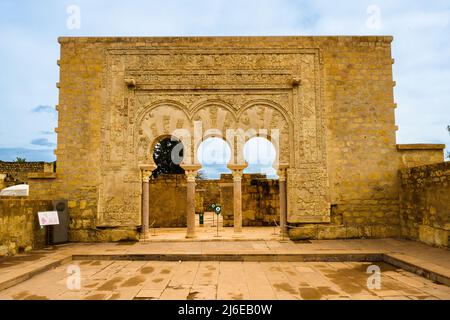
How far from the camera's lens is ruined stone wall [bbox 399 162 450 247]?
7.05 metres

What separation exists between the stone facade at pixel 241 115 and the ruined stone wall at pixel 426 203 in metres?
0.32

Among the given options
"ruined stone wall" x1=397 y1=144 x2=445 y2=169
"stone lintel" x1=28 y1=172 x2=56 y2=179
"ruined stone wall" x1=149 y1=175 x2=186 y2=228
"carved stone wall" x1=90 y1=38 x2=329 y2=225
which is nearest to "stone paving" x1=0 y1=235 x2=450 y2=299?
"carved stone wall" x1=90 y1=38 x2=329 y2=225

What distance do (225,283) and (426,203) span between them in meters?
5.47

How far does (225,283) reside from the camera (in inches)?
200

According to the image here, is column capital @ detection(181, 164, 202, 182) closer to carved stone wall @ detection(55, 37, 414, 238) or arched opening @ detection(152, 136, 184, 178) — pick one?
carved stone wall @ detection(55, 37, 414, 238)

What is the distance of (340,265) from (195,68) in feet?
20.1

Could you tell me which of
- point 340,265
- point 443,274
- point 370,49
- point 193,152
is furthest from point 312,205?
point 370,49

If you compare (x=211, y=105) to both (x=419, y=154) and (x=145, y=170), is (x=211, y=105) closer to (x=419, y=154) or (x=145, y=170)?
(x=145, y=170)

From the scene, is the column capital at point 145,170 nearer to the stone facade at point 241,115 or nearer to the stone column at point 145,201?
the stone column at point 145,201

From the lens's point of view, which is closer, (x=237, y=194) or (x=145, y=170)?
(x=145, y=170)

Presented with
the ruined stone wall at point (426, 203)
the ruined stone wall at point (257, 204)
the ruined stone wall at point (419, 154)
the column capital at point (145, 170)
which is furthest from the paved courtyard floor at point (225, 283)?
the ruined stone wall at point (257, 204)

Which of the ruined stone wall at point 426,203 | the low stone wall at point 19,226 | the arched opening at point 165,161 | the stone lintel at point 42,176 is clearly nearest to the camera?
the low stone wall at point 19,226

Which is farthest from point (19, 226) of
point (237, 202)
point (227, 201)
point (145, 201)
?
point (227, 201)

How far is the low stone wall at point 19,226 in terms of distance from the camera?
21.5ft
